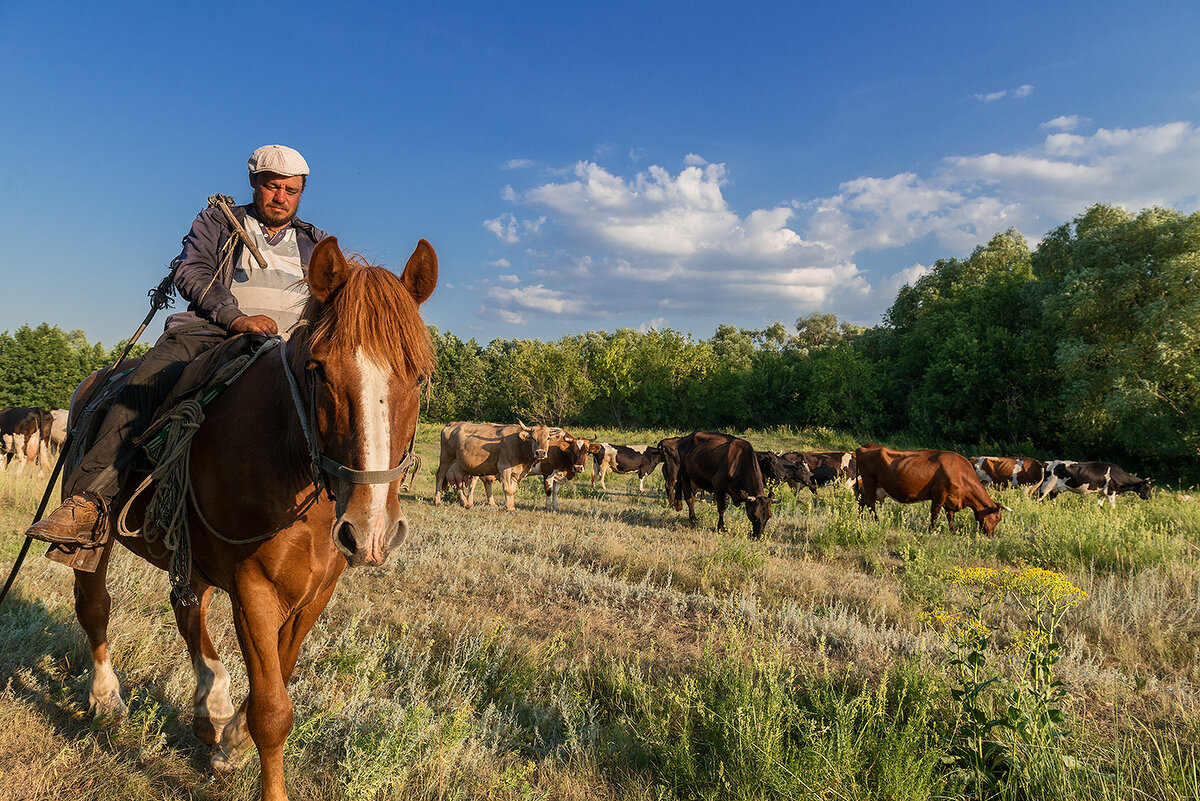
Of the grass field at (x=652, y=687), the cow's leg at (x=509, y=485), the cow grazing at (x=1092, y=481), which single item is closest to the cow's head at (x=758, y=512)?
the grass field at (x=652, y=687)

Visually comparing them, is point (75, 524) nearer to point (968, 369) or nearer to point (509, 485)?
point (509, 485)

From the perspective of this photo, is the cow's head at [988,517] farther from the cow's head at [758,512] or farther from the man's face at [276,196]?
the man's face at [276,196]

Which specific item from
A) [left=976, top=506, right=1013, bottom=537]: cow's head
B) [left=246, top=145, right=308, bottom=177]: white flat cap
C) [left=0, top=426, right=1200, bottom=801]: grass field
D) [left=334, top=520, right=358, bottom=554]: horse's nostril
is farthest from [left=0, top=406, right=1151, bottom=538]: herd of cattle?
[left=334, top=520, right=358, bottom=554]: horse's nostril

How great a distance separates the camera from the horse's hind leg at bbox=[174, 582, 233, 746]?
3.41m

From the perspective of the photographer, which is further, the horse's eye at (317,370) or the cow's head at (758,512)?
the cow's head at (758,512)

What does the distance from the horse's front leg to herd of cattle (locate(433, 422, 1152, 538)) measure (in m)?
9.62

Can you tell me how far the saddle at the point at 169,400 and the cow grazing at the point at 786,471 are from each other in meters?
17.1

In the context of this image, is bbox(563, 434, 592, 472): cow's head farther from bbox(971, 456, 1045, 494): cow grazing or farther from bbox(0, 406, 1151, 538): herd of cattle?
bbox(971, 456, 1045, 494): cow grazing

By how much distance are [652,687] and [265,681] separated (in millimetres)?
2553

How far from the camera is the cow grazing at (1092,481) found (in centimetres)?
1958

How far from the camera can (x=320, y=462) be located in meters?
2.29

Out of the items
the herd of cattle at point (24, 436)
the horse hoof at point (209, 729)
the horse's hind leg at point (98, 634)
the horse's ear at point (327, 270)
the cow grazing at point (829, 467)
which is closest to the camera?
the horse's ear at point (327, 270)

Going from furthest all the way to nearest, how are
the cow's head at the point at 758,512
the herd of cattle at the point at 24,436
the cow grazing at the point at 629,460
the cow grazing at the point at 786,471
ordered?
the cow grazing at the point at 629,460
the cow grazing at the point at 786,471
the herd of cattle at the point at 24,436
the cow's head at the point at 758,512

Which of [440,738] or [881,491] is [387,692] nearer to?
[440,738]
